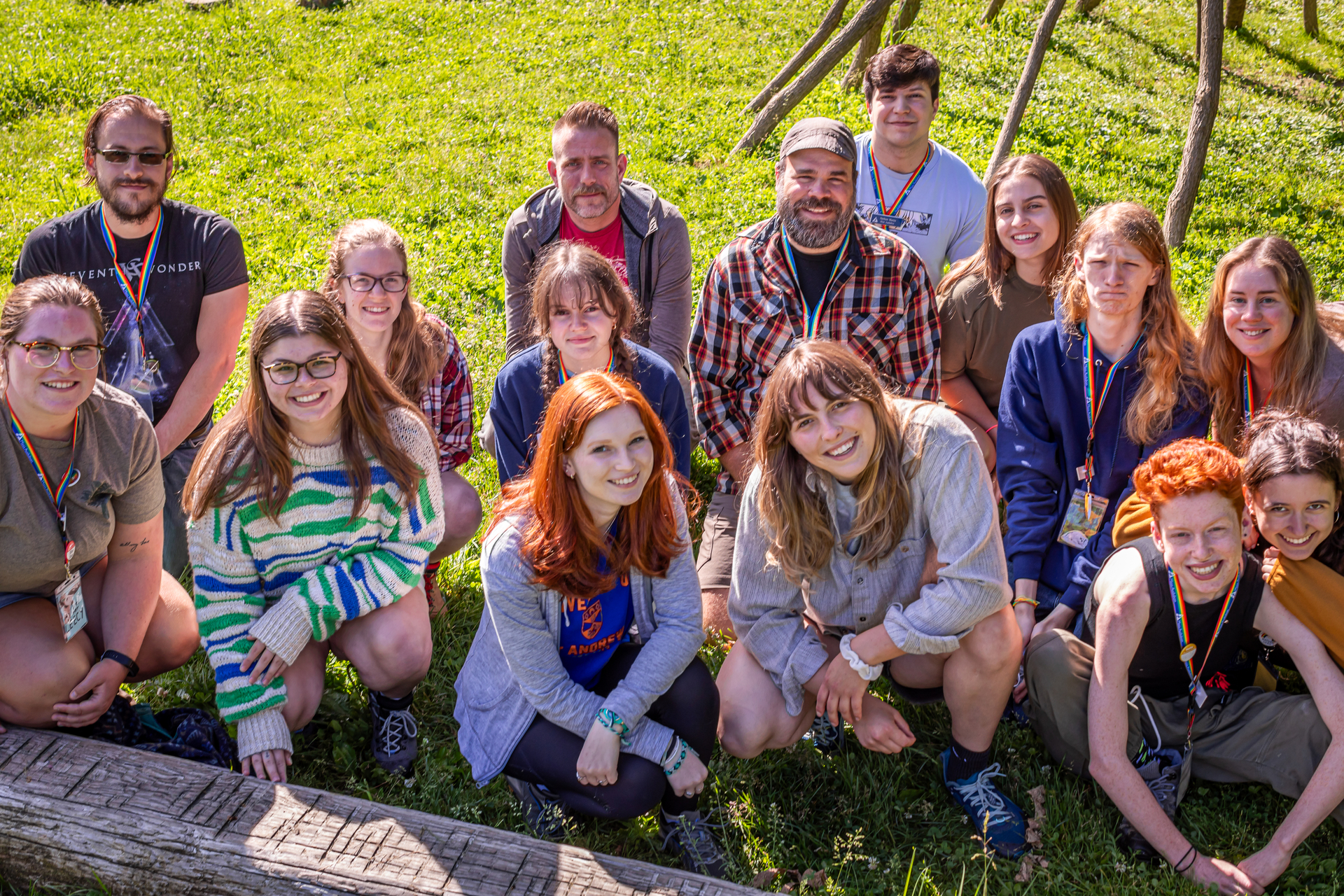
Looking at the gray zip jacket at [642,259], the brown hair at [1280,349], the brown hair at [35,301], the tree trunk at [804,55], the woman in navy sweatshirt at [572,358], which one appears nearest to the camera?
the brown hair at [35,301]

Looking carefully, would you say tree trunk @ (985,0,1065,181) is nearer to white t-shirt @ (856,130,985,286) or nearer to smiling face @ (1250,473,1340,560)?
white t-shirt @ (856,130,985,286)

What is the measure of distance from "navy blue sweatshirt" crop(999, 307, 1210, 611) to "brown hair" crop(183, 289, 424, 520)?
7.70 ft

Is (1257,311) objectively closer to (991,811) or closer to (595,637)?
(991,811)

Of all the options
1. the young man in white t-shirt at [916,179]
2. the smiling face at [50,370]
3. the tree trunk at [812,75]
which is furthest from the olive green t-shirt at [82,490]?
Answer: the tree trunk at [812,75]

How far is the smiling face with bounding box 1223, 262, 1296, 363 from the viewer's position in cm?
351

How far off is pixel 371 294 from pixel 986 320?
260cm

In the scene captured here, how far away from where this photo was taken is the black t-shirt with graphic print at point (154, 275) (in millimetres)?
4262

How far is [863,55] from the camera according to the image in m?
8.91

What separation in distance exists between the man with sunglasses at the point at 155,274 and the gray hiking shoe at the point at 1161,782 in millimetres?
3770

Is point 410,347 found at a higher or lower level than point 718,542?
higher

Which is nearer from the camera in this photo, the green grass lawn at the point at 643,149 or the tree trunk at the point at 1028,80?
the green grass lawn at the point at 643,149

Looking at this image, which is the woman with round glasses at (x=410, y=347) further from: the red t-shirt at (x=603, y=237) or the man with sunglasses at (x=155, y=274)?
the red t-shirt at (x=603, y=237)

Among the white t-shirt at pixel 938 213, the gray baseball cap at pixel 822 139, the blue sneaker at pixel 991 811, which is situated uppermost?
the gray baseball cap at pixel 822 139

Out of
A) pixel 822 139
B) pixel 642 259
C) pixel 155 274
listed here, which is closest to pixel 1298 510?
pixel 822 139
